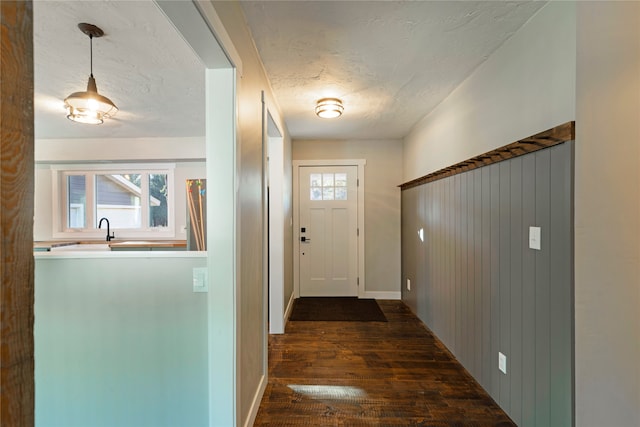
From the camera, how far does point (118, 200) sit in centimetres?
473

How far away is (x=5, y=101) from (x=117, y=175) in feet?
17.0

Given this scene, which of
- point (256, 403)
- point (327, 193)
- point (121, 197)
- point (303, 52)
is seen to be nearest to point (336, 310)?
point (327, 193)

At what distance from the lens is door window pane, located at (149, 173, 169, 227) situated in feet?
15.4

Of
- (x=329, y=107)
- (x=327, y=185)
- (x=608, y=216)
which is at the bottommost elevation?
(x=608, y=216)

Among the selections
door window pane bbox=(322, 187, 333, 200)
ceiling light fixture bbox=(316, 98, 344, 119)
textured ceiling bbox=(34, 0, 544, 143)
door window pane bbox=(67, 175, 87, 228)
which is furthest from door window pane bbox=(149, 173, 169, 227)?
ceiling light fixture bbox=(316, 98, 344, 119)

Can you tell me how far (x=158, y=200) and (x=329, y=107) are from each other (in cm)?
338

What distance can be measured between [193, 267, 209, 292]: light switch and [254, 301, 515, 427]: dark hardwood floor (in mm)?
1013

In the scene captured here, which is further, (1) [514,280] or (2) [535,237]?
(1) [514,280]

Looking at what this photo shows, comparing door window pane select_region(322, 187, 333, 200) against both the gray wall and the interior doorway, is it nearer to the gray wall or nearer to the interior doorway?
the interior doorway

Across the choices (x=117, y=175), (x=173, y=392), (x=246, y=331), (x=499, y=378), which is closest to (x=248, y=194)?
(x=246, y=331)

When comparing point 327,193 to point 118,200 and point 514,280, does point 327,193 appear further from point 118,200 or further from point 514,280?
point 118,200

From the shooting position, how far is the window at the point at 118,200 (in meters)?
4.63

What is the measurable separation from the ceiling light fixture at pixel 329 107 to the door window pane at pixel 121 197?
3443 mm

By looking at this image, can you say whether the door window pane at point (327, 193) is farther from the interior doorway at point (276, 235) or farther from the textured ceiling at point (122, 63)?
the textured ceiling at point (122, 63)
